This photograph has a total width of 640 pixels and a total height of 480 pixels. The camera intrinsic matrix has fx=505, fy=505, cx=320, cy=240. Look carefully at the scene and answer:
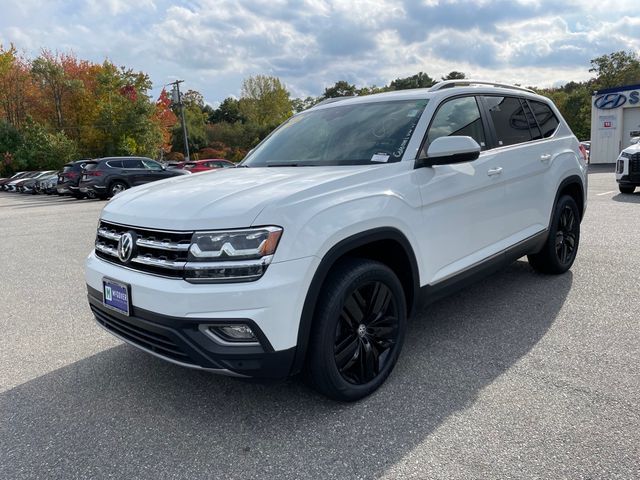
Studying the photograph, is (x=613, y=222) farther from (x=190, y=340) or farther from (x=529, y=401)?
(x=190, y=340)

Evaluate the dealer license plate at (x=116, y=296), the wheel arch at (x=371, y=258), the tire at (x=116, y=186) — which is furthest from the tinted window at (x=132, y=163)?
the wheel arch at (x=371, y=258)

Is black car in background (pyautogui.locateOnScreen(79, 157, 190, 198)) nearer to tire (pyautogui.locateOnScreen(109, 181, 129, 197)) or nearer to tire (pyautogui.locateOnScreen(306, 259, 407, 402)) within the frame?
tire (pyautogui.locateOnScreen(109, 181, 129, 197))

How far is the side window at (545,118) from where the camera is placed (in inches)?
191

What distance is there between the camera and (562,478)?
2205 millimetres

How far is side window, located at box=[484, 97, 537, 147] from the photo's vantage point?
4.18 m

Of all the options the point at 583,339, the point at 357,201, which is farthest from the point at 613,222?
the point at 357,201

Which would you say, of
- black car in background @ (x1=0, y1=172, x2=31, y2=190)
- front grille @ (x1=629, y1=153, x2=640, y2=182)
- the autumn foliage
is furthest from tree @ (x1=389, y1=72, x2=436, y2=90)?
front grille @ (x1=629, y1=153, x2=640, y2=182)

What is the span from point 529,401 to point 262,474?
1.54 meters

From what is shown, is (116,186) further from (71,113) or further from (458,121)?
(71,113)

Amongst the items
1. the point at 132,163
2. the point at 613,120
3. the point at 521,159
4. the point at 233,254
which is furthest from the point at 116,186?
the point at 613,120

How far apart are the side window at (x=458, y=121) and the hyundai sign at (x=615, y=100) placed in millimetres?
27883

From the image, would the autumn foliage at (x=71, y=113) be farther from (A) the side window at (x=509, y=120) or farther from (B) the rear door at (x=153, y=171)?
(A) the side window at (x=509, y=120)

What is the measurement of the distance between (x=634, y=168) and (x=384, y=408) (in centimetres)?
1157

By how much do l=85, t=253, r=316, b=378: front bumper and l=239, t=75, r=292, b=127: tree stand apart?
219 ft
